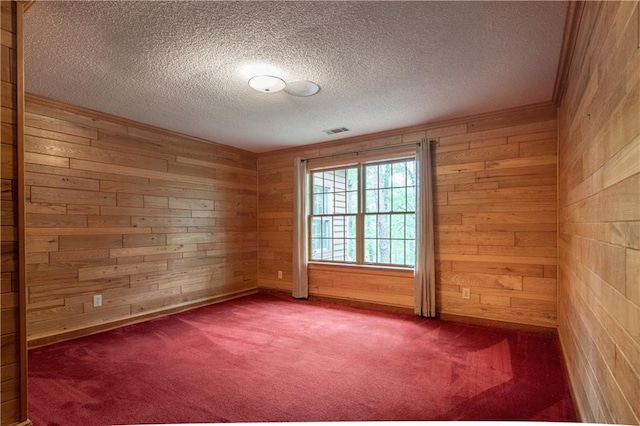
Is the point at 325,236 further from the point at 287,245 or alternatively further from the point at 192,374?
the point at 192,374

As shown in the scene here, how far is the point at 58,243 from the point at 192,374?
6.52 feet

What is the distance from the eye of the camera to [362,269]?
15.0 feet

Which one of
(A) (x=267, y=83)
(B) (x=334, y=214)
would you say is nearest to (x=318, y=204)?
(B) (x=334, y=214)

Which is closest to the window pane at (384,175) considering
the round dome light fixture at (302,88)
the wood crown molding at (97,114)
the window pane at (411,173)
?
the window pane at (411,173)

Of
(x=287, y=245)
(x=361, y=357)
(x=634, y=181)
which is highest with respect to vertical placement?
(x=634, y=181)

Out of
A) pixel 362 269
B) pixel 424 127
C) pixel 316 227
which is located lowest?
pixel 362 269

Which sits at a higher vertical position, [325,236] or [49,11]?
[49,11]

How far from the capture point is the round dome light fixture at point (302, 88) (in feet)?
9.48

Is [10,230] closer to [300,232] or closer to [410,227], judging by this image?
[300,232]

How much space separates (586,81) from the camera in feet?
6.03

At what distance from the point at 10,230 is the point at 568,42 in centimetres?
343

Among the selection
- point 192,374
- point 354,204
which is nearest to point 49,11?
point 192,374

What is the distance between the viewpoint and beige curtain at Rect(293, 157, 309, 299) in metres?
4.96

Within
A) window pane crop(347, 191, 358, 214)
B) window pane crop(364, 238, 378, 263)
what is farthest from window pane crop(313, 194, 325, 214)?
window pane crop(364, 238, 378, 263)
